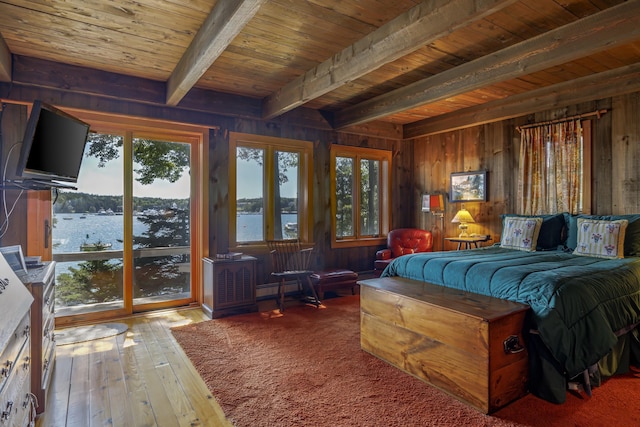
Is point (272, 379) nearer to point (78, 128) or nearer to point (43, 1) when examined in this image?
point (78, 128)

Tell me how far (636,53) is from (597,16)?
1204 mm

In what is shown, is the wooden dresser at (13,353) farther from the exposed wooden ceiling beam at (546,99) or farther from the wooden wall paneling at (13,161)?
the exposed wooden ceiling beam at (546,99)

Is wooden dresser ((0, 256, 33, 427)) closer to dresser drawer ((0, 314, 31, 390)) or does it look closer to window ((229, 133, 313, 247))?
dresser drawer ((0, 314, 31, 390))

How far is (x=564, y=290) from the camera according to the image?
2.28 metres

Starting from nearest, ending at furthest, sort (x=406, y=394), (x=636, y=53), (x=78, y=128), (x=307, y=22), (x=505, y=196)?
(x=406, y=394), (x=307, y=22), (x=78, y=128), (x=636, y=53), (x=505, y=196)

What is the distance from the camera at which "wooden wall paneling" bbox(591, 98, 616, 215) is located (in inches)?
154

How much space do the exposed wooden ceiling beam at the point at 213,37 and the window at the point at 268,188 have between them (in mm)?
1393

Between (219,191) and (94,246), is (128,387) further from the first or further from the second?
(219,191)

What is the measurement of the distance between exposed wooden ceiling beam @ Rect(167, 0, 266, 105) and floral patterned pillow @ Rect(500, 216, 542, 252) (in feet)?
11.9

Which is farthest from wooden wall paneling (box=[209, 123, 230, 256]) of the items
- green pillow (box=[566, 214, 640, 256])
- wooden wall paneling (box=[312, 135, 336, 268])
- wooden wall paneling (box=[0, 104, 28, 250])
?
green pillow (box=[566, 214, 640, 256])

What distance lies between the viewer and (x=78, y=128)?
2.96 m

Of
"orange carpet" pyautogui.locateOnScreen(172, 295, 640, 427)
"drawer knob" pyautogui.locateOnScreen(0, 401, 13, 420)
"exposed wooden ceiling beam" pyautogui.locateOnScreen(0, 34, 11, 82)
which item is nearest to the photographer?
"drawer knob" pyautogui.locateOnScreen(0, 401, 13, 420)

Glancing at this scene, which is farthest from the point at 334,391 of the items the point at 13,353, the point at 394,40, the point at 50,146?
the point at 50,146

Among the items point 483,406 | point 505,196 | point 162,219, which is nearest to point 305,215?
point 162,219
